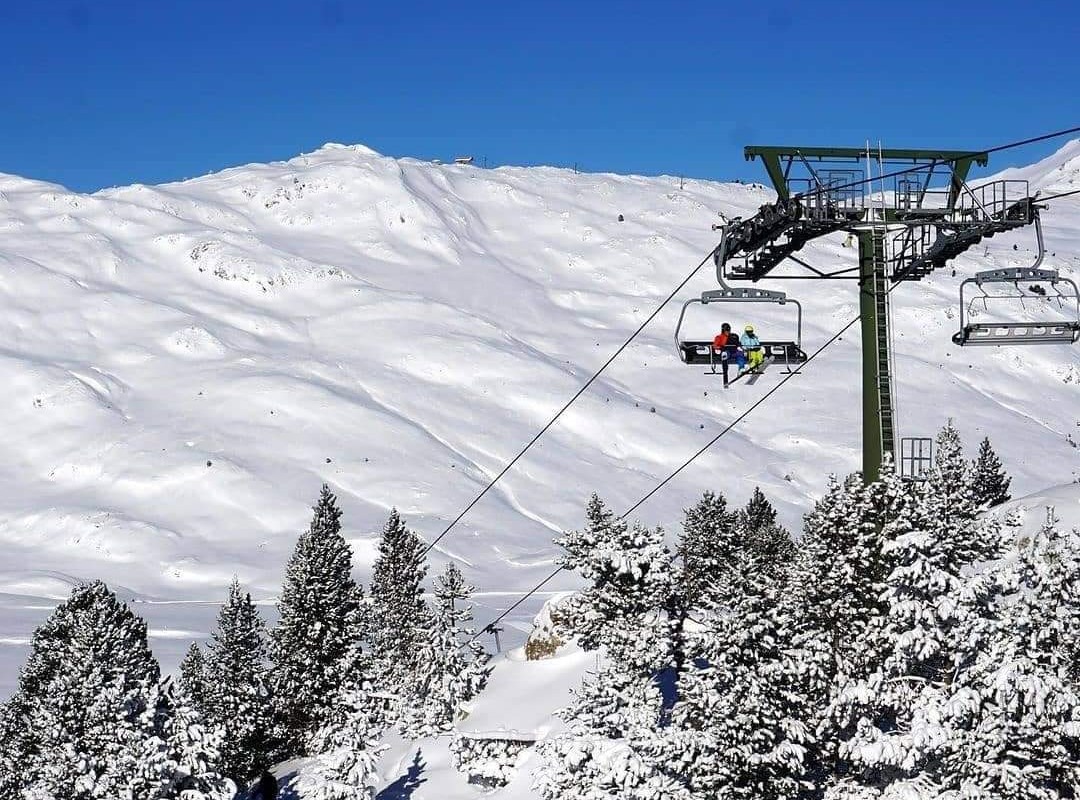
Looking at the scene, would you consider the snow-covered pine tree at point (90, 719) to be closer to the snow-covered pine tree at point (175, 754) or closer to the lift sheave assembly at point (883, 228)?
the snow-covered pine tree at point (175, 754)

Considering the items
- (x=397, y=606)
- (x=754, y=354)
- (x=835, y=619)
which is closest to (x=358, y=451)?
(x=397, y=606)

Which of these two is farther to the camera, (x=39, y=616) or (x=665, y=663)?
(x=39, y=616)

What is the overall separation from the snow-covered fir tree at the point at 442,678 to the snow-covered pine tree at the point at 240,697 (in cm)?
742

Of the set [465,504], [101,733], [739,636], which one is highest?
[465,504]

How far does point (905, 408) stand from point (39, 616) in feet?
390

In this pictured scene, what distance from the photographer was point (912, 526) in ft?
67.3

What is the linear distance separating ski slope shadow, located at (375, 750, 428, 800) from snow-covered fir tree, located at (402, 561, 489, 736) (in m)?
1.72

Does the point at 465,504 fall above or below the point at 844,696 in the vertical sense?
above

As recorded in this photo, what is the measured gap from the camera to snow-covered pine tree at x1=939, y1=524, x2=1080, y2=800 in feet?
61.6

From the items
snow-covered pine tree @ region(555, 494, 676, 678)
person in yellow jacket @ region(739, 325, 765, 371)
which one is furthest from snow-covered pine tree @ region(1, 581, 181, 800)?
person in yellow jacket @ region(739, 325, 765, 371)

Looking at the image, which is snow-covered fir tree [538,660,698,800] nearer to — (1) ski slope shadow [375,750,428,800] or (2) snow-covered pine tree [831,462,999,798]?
(2) snow-covered pine tree [831,462,999,798]

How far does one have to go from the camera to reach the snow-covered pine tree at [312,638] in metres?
56.2

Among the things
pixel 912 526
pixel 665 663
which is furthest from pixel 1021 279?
pixel 665 663

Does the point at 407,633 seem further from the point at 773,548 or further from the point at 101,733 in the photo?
the point at 101,733
